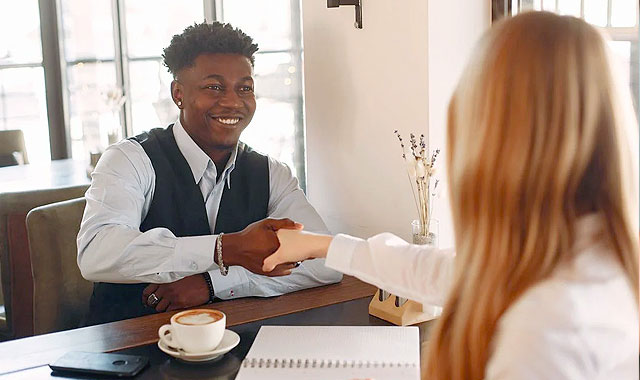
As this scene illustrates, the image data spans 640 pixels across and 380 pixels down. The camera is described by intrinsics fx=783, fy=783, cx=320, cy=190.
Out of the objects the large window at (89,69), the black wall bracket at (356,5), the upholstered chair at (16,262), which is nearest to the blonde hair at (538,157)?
the black wall bracket at (356,5)

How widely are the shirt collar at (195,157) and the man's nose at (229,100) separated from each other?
14 centimetres

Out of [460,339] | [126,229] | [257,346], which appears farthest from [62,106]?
[460,339]

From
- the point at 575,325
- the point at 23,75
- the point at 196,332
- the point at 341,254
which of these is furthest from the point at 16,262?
the point at 23,75

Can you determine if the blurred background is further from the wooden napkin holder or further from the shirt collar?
the wooden napkin holder

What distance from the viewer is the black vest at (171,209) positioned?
2.09 m

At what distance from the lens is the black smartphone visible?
140 centimetres

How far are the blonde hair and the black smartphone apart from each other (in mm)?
706

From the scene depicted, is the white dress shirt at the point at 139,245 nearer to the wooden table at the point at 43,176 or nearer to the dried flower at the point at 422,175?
Answer: the dried flower at the point at 422,175

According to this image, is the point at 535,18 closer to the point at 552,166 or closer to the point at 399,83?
the point at 552,166

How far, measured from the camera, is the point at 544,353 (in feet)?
2.77

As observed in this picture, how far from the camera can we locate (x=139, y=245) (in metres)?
1.88

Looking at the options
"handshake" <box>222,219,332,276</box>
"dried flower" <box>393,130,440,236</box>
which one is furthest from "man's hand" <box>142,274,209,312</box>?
"dried flower" <box>393,130,440,236</box>

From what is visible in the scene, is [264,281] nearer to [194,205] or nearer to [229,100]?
[194,205]

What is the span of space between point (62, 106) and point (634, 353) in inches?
188
